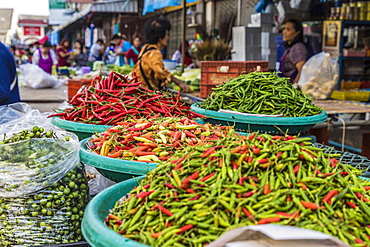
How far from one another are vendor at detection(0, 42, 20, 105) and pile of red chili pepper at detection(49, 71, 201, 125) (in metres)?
1.45

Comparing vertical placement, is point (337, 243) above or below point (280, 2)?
below

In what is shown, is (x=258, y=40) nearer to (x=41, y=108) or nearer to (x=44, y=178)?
(x=41, y=108)

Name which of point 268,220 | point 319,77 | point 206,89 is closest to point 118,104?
point 268,220

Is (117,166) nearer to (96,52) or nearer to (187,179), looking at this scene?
(187,179)

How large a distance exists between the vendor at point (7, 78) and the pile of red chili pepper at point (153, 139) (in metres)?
2.23

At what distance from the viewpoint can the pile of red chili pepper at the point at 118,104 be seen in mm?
3084

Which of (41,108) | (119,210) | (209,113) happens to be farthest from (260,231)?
(41,108)

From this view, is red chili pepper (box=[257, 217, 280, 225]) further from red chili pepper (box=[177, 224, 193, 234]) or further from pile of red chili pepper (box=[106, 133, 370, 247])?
red chili pepper (box=[177, 224, 193, 234])

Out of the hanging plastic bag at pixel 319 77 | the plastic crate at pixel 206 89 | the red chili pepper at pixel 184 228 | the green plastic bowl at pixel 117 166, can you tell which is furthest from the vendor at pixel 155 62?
the red chili pepper at pixel 184 228

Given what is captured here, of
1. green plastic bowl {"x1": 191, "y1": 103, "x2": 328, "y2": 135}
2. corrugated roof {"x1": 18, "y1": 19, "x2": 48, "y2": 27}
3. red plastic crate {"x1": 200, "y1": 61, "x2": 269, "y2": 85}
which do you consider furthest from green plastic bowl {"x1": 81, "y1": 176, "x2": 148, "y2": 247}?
corrugated roof {"x1": 18, "y1": 19, "x2": 48, "y2": 27}

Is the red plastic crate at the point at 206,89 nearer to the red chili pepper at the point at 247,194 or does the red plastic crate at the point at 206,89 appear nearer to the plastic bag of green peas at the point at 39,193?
the plastic bag of green peas at the point at 39,193

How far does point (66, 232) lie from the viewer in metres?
2.26

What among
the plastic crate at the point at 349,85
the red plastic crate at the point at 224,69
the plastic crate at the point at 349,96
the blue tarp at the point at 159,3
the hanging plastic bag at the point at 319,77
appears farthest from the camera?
the blue tarp at the point at 159,3

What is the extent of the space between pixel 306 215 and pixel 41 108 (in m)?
5.93
